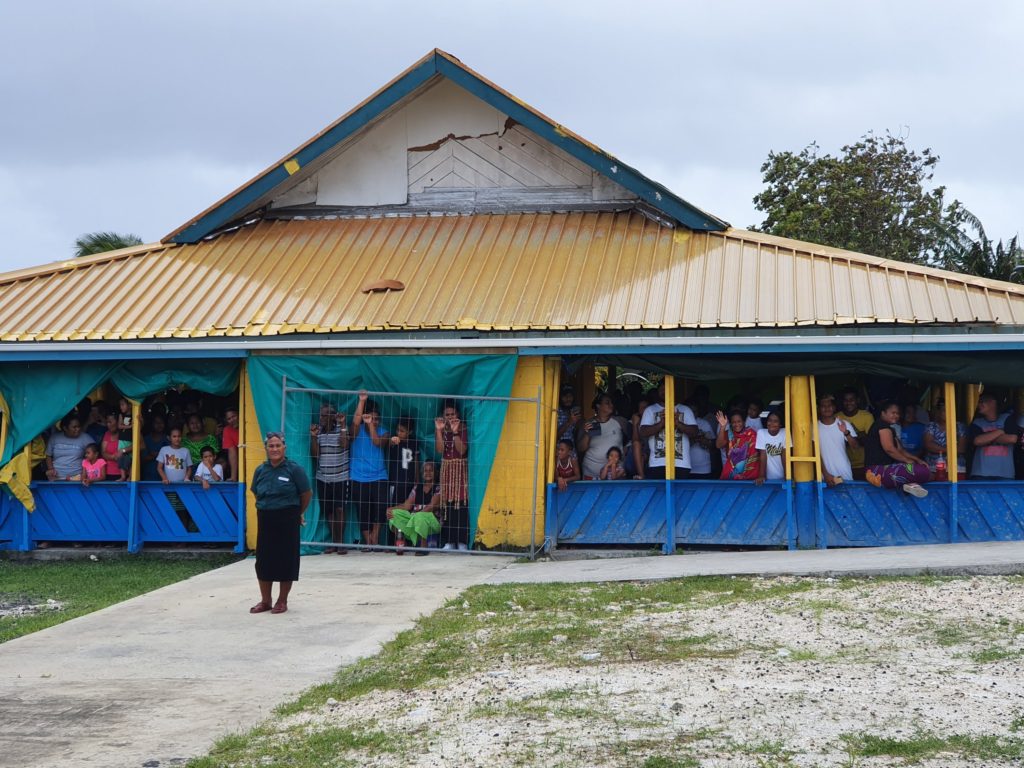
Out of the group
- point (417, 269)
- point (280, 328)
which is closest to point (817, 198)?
point (417, 269)

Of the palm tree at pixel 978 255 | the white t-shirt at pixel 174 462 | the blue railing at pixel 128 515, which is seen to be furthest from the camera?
the palm tree at pixel 978 255

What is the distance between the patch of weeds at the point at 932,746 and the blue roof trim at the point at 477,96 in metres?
9.92

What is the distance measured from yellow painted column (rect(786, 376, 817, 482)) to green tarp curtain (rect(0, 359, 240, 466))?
629cm

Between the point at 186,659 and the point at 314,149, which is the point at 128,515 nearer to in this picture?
the point at 314,149

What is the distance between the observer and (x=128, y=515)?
14703 mm

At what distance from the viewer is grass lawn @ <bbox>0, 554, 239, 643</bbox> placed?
10.7 meters

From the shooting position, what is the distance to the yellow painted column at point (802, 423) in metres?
13.2

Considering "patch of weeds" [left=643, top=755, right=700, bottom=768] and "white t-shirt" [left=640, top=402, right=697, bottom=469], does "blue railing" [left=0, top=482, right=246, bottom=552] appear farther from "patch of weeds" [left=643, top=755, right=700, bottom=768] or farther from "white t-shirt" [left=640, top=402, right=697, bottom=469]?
"patch of weeds" [left=643, top=755, right=700, bottom=768]

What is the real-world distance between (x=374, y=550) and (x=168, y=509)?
262cm

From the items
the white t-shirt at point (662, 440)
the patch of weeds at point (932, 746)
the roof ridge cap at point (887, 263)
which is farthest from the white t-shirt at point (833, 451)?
the patch of weeds at point (932, 746)

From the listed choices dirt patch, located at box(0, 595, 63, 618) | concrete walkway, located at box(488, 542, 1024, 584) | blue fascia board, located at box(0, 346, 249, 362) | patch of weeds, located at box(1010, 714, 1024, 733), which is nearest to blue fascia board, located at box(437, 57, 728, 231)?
concrete walkway, located at box(488, 542, 1024, 584)

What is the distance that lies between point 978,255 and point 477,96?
14179mm

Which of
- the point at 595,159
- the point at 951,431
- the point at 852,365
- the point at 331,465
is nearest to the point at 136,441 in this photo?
the point at 331,465

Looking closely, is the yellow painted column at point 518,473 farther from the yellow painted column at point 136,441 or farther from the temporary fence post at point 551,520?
the yellow painted column at point 136,441
